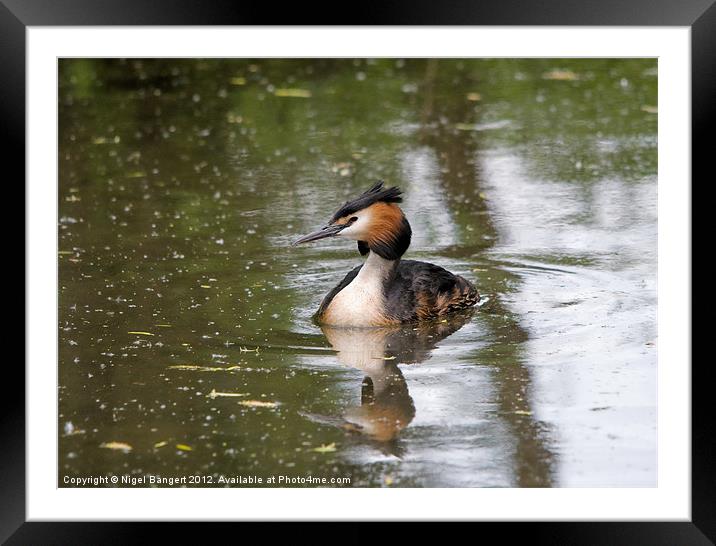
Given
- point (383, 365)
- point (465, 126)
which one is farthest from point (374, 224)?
point (465, 126)

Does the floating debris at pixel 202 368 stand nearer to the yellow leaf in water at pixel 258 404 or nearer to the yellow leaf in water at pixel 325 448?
the yellow leaf in water at pixel 258 404

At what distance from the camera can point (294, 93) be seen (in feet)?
55.4

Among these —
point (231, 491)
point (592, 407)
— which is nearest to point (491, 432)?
point (592, 407)

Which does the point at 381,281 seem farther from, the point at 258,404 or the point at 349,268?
the point at 258,404

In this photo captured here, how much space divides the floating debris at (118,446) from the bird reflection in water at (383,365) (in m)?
1.20

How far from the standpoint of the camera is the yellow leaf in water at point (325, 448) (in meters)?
8.36

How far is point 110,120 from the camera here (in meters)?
15.9

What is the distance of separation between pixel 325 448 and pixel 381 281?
8.83 ft

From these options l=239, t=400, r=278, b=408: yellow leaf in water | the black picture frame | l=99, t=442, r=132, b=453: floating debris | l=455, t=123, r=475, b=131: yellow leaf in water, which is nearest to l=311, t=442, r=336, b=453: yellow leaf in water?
l=239, t=400, r=278, b=408: yellow leaf in water
